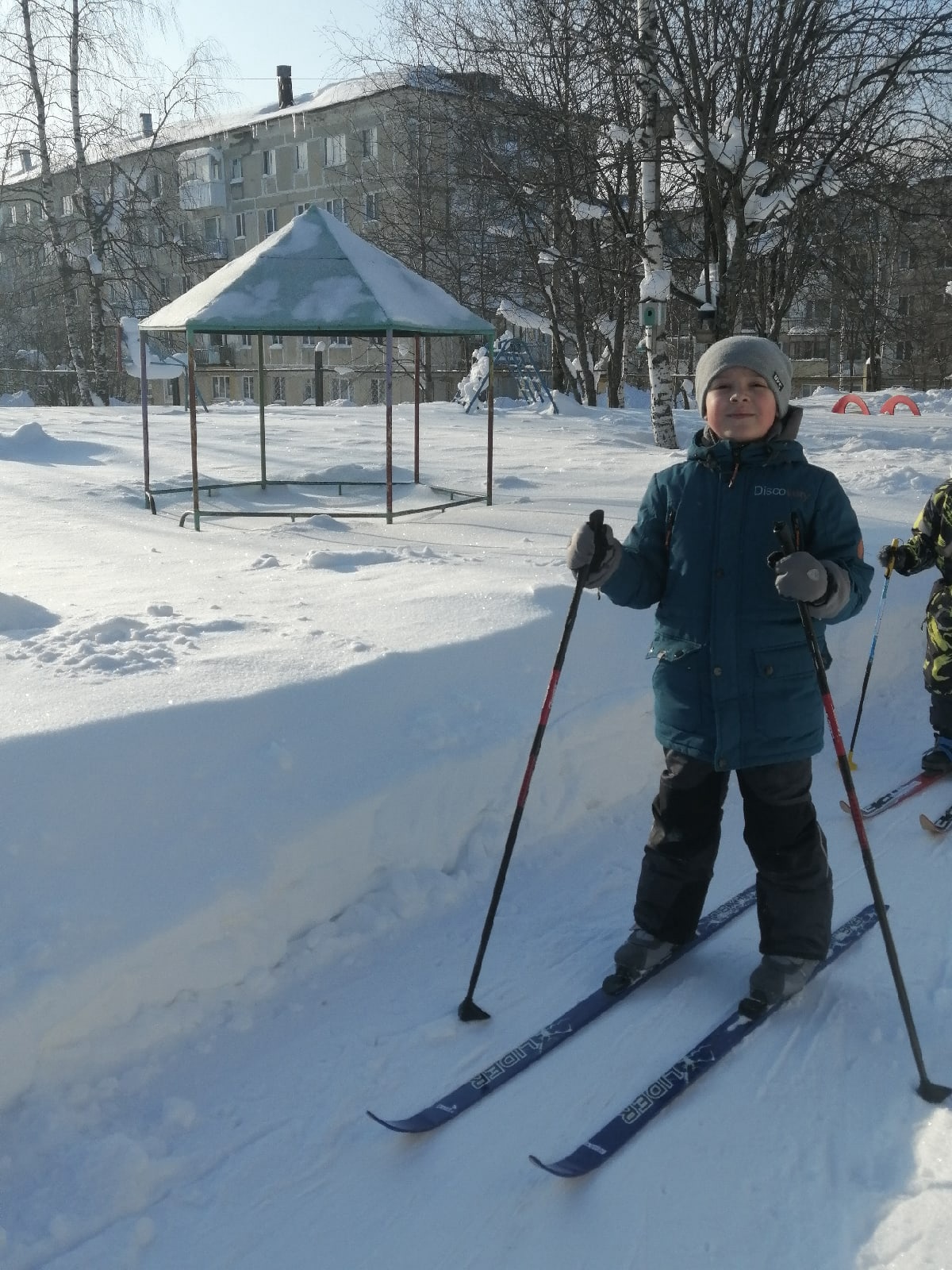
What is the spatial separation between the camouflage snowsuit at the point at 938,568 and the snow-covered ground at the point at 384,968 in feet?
1.56

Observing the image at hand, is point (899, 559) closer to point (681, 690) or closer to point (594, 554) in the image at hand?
point (681, 690)

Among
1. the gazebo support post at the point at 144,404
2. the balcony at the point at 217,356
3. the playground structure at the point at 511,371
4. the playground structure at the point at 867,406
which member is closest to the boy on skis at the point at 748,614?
the gazebo support post at the point at 144,404

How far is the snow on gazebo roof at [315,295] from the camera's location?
7.70 m

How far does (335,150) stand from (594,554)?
44640mm

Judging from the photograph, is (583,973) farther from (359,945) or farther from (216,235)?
(216,235)

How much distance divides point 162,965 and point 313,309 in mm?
6001

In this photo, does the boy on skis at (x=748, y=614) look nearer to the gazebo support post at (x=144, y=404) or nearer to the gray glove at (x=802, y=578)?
the gray glove at (x=802, y=578)

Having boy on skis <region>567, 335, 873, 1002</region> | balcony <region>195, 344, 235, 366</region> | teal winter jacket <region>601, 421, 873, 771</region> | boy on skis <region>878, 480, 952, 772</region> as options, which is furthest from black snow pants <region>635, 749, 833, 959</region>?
balcony <region>195, 344, 235, 366</region>

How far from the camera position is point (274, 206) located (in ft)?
152

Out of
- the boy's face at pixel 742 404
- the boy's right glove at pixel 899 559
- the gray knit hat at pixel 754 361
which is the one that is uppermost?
the gray knit hat at pixel 754 361

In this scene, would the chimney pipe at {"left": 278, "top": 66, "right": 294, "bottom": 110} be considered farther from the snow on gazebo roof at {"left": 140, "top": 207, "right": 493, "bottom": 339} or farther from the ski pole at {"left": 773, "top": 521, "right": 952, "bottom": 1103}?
the ski pole at {"left": 773, "top": 521, "right": 952, "bottom": 1103}

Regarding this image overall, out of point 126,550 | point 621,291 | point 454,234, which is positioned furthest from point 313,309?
point 454,234

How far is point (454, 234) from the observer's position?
83.6 ft

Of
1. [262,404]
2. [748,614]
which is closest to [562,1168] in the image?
[748,614]
